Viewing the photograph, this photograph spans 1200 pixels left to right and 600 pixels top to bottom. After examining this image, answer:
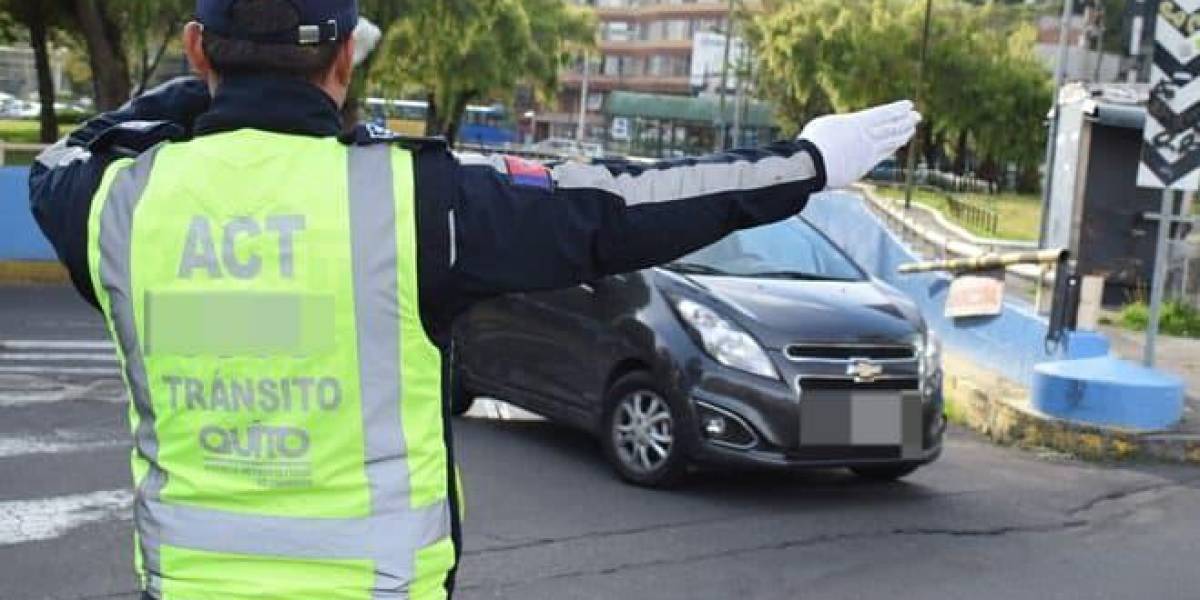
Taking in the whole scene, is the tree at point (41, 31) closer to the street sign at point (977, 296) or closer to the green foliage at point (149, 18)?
the green foliage at point (149, 18)

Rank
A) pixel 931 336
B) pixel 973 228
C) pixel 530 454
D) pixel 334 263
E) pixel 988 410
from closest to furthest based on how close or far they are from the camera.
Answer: pixel 334 263
pixel 931 336
pixel 530 454
pixel 988 410
pixel 973 228

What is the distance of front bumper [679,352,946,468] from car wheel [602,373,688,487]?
14cm

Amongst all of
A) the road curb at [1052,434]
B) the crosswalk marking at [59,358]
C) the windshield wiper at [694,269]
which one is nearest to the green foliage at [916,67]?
the road curb at [1052,434]

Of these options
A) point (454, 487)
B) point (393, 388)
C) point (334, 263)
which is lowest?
point (454, 487)

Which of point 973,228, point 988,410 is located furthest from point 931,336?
point 973,228

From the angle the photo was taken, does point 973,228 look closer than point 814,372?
No

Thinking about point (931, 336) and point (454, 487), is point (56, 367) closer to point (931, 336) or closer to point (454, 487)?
point (931, 336)

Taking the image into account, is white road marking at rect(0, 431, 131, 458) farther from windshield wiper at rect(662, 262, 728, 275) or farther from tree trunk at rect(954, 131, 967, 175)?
tree trunk at rect(954, 131, 967, 175)

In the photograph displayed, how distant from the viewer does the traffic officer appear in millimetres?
1912

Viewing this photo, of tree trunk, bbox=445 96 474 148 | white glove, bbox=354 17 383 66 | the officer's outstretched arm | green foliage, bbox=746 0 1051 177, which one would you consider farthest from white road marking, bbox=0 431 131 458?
tree trunk, bbox=445 96 474 148

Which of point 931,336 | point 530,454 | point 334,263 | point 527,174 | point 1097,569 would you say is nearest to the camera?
point 334,263

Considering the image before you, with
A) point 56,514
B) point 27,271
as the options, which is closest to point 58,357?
point 56,514

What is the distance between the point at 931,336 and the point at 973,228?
22.1 m

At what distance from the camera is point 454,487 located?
2070mm
